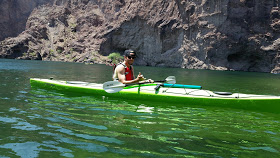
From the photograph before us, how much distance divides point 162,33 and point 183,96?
2129 inches

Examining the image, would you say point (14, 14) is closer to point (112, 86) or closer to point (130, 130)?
point (112, 86)

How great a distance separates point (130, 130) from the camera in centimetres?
550

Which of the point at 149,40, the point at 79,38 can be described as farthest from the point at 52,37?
the point at 149,40

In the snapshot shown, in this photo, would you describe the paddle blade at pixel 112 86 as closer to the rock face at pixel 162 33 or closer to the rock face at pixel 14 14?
the rock face at pixel 162 33

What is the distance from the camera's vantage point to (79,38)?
7719cm

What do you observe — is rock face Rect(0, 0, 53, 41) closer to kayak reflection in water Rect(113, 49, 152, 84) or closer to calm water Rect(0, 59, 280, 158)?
kayak reflection in water Rect(113, 49, 152, 84)

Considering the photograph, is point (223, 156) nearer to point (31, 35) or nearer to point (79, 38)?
point (79, 38)

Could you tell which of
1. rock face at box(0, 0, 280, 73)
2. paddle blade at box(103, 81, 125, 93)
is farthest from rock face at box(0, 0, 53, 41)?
paddle blade at box(103, 81, 125, 93)

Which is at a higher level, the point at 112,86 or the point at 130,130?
the point at 112,86

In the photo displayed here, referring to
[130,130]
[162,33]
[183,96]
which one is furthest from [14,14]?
[130,130]

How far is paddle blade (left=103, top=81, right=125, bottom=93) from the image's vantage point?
8.84 meters

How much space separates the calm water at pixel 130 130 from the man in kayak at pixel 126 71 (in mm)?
909

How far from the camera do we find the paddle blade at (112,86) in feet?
29.0

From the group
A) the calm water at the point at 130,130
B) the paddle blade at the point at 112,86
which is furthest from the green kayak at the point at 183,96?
the calm water at the point at 130,130
